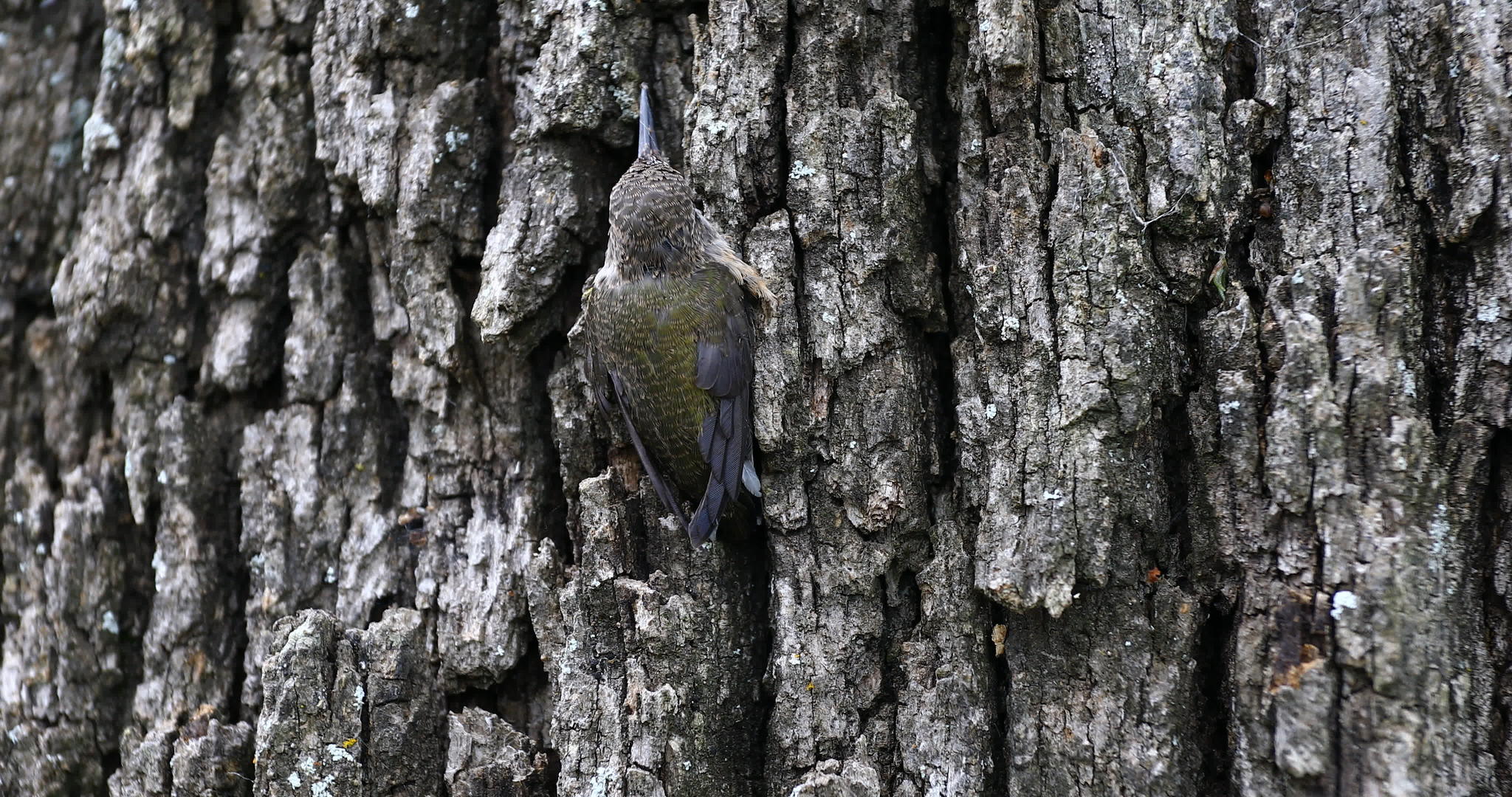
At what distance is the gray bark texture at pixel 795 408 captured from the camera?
228 cm

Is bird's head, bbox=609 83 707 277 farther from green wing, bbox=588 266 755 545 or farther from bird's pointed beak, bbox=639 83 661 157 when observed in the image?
green wing, bbox=588 266 755 545

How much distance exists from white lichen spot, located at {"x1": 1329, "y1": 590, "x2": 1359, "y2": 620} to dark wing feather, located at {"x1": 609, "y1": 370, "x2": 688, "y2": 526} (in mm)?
1626

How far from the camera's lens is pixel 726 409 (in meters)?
2.92

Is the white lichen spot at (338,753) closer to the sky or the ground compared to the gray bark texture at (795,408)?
closer to the ground

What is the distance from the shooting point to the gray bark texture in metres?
2.28

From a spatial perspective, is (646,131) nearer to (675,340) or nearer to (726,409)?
(675,340)

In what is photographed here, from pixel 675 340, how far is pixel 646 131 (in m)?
0.66

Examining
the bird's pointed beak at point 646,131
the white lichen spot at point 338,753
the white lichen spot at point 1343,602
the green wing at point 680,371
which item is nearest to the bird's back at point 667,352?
the green wing at point 680,371

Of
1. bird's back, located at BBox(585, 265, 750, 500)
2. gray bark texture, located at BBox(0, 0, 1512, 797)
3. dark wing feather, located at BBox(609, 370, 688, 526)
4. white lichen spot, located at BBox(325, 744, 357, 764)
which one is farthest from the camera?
bird's back, located at BBox(585, 265, 750, 500)

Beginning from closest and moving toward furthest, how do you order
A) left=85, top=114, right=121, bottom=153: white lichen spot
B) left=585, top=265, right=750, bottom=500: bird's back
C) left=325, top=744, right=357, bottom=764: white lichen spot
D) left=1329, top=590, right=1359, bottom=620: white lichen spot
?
left=1329, top=590, right=1359, bottom=620: white lichen spot → left=325, top=744, right=357, bottom=764: white lichen spot → left=585, top=265, right=750, bottom=500: bird's back → left=85, top=114, right=121, bottom=153: white lichen spot

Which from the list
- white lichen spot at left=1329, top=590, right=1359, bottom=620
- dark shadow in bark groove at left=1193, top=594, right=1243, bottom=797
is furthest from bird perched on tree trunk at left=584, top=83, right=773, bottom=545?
white lichen spot at left=1329, top=590, right=1359, bottom=620

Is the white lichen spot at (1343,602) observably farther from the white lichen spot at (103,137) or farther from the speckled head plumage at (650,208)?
the white lichen spot at (103,137)

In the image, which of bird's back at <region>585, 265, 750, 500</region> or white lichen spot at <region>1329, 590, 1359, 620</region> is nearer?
white lichen spot at <region>1329, 590, 1359, 620</region>

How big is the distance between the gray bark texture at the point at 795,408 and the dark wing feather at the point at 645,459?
0.06 m
